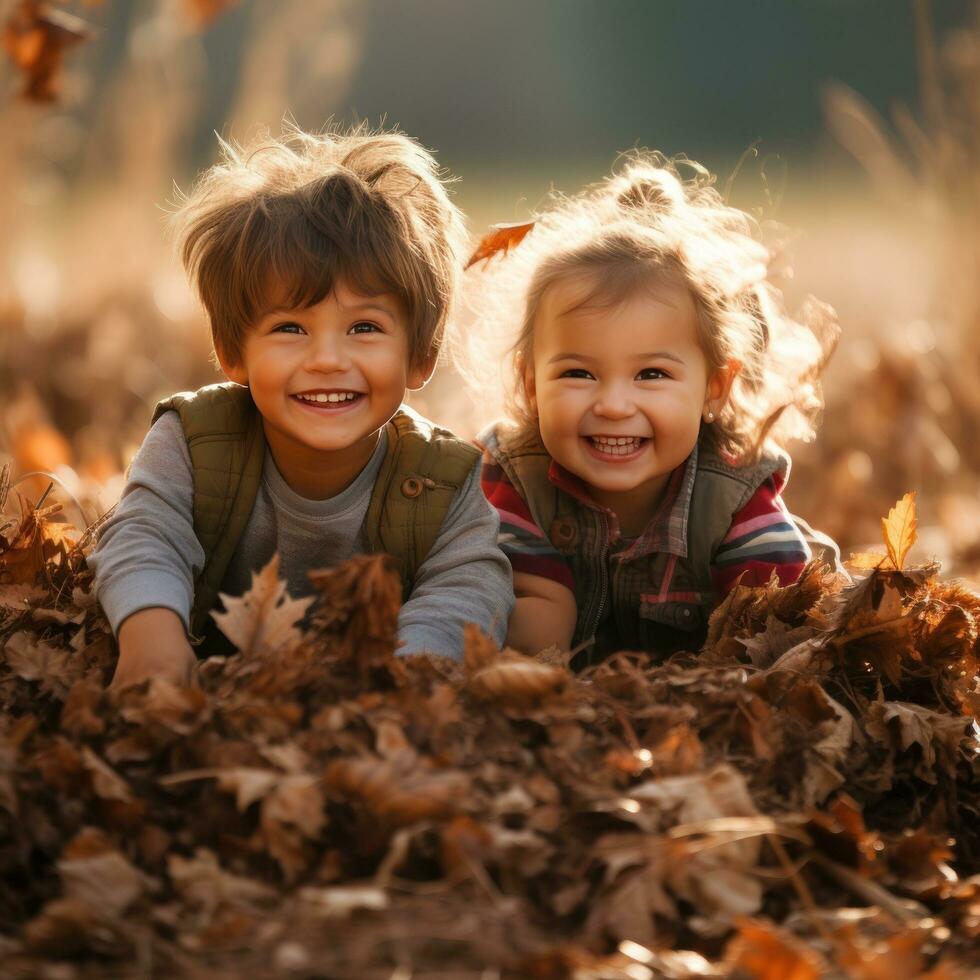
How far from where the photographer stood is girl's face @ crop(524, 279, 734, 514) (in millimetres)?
3021

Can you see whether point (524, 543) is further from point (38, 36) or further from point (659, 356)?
point (38, 36)

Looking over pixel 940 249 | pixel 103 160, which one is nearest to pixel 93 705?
pixel 940 249

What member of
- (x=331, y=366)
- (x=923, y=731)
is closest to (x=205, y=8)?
(x=331, y=366)

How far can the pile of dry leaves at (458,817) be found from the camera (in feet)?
5.18

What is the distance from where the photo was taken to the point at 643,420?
3.04 metres

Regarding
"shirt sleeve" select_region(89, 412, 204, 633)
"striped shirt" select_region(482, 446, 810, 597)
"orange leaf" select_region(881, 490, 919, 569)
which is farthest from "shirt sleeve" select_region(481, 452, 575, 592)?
"orange leaf" select_region(881, 490, 919, 569)

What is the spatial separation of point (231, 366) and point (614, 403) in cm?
90

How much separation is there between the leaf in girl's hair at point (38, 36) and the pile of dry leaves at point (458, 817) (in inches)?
64.4

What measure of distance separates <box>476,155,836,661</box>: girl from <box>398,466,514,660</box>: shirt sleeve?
0.61 feet

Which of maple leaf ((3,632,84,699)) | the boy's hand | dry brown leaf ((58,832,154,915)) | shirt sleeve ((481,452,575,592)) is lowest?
dry brown leaf ((58,832,154,915))

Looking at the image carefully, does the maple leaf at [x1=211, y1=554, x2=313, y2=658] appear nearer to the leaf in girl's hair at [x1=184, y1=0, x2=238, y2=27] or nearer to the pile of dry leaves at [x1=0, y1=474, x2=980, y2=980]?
the pile of dry leaves at [x1=0, y1=474, x2=980, y2=980]

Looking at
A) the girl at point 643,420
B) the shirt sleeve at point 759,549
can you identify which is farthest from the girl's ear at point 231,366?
the shirt sleeve at point 759,549

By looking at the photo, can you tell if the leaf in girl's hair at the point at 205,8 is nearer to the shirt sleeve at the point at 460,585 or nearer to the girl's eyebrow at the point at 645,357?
the girl's eyebrow at the point at 645,357

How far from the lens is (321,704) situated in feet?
6.61
